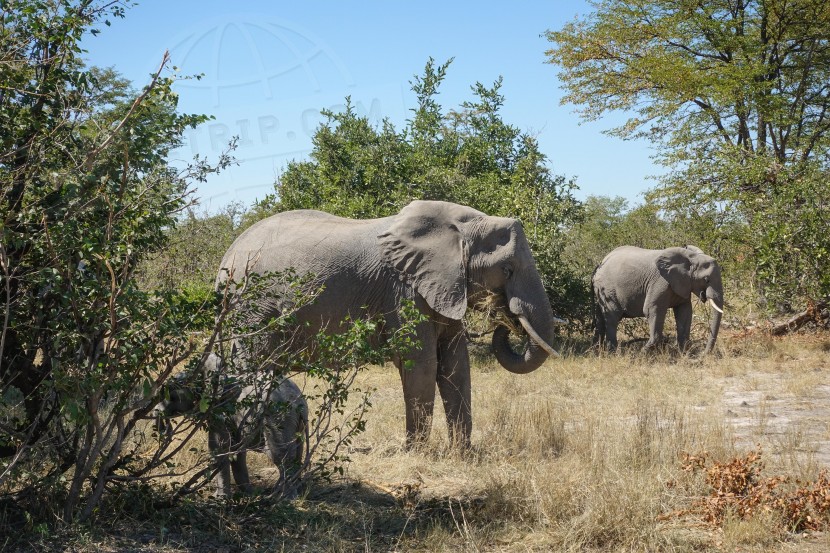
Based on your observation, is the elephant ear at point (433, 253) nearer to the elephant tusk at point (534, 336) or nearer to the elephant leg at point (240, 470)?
the elephant tusk at point (534, 336)

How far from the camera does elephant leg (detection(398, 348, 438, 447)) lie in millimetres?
7512

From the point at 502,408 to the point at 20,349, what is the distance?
4610 millimetres

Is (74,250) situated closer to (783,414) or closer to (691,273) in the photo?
(783,414)

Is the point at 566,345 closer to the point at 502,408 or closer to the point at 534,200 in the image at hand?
the point at 534,200

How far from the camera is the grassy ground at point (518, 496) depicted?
17.6 ft

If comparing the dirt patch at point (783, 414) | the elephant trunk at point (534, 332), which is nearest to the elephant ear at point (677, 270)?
the dirt patch at point (783, 414)

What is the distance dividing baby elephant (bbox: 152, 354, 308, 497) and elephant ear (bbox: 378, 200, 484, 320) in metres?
1.76

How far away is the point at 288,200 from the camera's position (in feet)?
51.2

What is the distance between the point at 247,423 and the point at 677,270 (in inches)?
465

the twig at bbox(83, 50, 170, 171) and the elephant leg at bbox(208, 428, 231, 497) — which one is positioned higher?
the twig at bbox(83, 50, 170, 171)

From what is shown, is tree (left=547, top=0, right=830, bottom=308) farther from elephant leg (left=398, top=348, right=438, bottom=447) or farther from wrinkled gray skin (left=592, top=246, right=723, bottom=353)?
elephant leg (left=398, top=348, right=438, bottom=447)

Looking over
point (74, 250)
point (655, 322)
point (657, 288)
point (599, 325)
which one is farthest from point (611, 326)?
point (74, 250)

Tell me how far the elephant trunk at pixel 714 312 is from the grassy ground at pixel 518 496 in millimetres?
4756

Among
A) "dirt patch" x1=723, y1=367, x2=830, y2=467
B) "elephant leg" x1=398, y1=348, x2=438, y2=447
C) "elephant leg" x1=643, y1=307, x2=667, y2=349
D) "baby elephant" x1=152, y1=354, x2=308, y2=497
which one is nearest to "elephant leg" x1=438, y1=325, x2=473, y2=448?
"elephant leg" x1=398, y1=348, x2=438, y2=447
